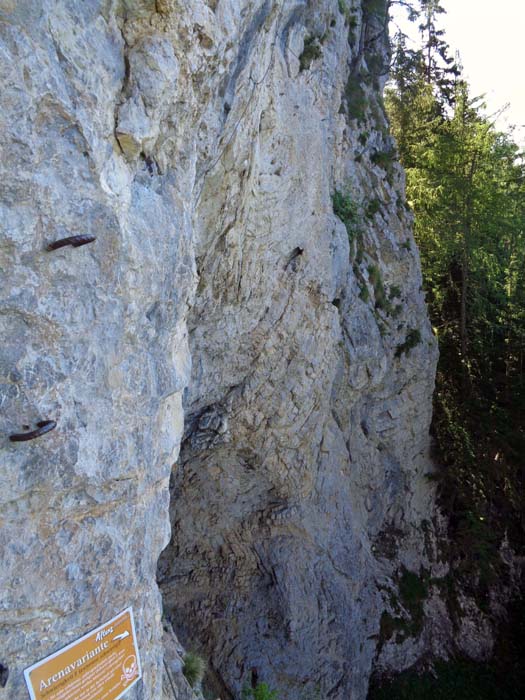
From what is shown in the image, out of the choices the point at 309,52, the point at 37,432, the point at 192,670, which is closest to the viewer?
the point at 37,432

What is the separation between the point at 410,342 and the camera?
1405 cm

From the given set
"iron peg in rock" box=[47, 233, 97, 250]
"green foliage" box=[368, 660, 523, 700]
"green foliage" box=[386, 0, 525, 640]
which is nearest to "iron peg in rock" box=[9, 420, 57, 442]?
"iron peg in rock" box=[47, 233, 97, 250]

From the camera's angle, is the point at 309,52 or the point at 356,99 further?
the point at 356,99

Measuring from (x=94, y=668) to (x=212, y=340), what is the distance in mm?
5378

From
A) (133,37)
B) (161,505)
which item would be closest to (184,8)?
(133,37)

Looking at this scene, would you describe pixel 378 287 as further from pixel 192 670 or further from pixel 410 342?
pixel 192 670

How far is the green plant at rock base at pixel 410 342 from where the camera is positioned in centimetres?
1386

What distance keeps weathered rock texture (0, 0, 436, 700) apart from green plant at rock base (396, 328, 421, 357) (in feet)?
0.43

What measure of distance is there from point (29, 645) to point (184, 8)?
181 inches

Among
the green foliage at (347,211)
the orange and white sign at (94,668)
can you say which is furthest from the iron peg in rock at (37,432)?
the green foliage at (347,211)

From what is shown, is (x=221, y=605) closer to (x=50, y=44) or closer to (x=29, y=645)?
(x=29, y=645)

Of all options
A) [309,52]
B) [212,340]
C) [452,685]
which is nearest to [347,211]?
[309,52]

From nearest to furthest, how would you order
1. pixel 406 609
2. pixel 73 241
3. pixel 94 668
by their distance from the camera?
pixel 73 241
pixel 94 668
pixel 406 609

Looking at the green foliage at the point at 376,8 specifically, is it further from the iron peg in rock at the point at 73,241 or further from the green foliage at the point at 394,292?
the iron peg in rock at the point at 73,241
